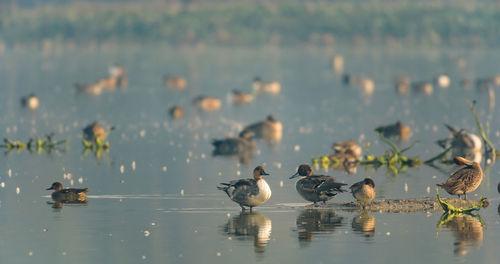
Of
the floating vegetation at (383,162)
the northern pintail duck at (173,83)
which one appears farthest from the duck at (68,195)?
the northern pintail duck at (173,83)

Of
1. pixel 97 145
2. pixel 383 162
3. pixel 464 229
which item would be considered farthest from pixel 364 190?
pixel 97 145

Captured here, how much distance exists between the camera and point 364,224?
74.5 ft

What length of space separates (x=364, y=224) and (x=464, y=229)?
1997 mm

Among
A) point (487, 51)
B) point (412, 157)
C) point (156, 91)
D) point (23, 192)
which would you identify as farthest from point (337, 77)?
point (23, 192)

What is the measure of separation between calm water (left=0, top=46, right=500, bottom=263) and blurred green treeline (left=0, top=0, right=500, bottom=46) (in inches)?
2062

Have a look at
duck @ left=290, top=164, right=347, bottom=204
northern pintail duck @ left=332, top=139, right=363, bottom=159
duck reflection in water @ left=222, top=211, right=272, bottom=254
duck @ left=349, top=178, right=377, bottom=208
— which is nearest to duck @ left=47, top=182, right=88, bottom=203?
duck reflection in water @ left=222, top=211, right=272, bottom=254

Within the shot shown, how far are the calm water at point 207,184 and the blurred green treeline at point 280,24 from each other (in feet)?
172

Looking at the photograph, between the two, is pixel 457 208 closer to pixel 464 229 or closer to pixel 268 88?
pixel 464 229

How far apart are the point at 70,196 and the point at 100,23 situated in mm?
109707

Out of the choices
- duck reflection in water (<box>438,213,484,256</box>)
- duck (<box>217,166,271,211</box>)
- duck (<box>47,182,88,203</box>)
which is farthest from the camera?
duck (<box>47,182,88,203</box>)

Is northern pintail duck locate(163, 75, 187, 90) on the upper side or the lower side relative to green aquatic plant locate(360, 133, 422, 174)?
upper

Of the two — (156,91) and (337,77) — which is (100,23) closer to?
(337,77)

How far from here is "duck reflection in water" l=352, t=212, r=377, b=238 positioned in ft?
71.6

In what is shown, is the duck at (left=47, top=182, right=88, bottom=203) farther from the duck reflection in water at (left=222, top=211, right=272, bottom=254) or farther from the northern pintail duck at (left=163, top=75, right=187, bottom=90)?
the northern pintail duck at (left=163, top=75, right=187, bottom=90)
